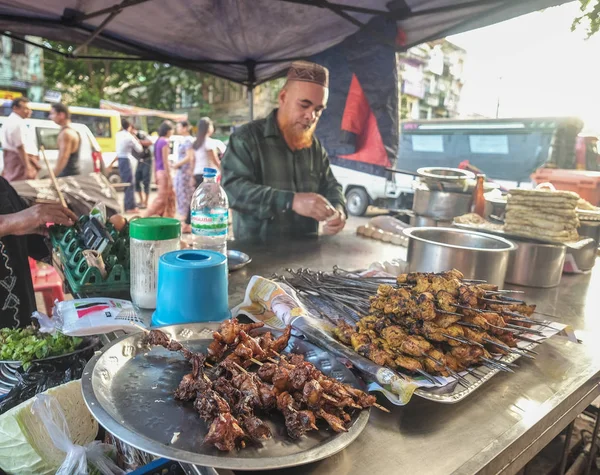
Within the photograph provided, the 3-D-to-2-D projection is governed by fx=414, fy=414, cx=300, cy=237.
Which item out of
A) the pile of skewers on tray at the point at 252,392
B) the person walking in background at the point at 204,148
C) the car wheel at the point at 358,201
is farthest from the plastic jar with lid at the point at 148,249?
the car wheel at the point at 358,201

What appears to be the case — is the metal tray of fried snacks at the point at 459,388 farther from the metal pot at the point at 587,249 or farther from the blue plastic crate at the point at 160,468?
the metal pot at the point at 587,249

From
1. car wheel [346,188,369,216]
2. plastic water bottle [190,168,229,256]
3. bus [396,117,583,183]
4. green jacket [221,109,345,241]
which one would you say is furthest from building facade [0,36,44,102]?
plastic water bottle [190,168,229,256]

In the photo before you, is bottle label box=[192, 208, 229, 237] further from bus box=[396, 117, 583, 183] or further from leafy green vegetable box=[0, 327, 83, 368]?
bus box=[396, 117, 583, 183]

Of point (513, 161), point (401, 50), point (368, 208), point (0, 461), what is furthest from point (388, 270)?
point (368, 208)

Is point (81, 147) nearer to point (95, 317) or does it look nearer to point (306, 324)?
point (95, 317)

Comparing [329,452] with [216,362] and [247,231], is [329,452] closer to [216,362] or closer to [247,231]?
[216,362]

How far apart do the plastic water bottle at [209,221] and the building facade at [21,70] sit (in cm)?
2015

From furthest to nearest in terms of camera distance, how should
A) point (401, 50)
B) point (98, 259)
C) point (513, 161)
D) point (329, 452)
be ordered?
point (513, 161) → point (401, 50) → point (98, 259) → point (329, 452)

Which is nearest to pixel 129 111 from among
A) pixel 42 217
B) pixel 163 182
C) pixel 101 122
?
pixel 101 122

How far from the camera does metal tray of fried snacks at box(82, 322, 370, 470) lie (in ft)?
2.80

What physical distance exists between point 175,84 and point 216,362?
21815 millimetres

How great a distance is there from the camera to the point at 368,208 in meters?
14.3

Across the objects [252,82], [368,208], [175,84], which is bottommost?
[368,208]

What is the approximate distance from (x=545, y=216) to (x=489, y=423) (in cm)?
187
